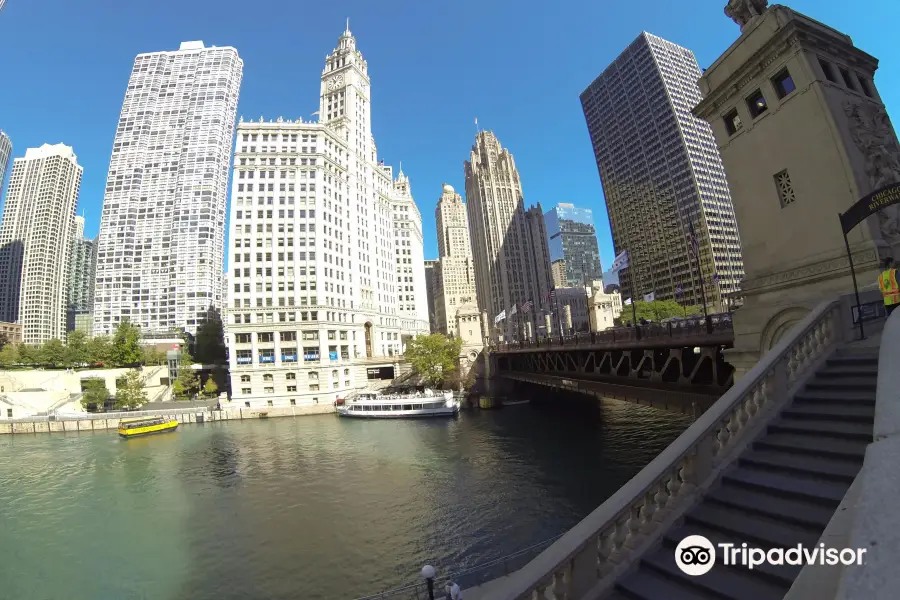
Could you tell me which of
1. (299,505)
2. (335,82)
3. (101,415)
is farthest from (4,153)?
(299,505)

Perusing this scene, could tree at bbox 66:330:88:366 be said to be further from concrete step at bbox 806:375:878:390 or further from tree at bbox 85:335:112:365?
concrete step at bbox 806:375:878:390

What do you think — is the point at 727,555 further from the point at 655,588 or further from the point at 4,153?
the point at 4,153

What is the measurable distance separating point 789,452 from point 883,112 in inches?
706

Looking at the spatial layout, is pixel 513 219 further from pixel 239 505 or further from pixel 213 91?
pixel 239 505

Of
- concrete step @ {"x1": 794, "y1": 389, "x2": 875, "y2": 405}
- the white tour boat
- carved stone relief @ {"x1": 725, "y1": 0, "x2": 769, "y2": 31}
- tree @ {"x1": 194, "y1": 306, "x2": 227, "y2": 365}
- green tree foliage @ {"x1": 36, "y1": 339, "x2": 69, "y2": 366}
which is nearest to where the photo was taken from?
concrete step @ {"x1": 794, "y1": 389, "x2": 875, "y2": 405}

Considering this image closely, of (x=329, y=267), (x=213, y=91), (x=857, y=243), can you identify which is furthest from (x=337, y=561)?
(x=213, y=91)

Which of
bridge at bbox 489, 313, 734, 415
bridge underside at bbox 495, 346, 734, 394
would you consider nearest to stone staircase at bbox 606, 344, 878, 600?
bridge at bbox 489, 313, 734, 415

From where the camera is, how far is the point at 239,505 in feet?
87.2

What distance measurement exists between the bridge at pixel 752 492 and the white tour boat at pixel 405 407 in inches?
2026

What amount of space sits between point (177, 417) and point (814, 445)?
79921 mm

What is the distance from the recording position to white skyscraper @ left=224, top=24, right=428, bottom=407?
7256 cm

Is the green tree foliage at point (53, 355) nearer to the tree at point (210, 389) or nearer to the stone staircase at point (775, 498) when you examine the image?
the tree at point (210, 389)

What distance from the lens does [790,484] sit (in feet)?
21.5

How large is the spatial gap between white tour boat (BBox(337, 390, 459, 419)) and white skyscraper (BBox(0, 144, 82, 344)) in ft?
684
